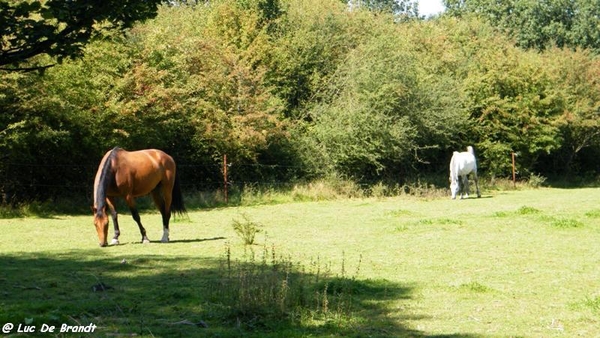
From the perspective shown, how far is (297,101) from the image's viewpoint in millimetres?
34000

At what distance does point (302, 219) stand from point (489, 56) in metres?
22.5

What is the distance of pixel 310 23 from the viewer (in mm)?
36031

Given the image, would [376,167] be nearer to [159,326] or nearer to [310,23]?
[310,23]

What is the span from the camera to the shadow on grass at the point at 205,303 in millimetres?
6074

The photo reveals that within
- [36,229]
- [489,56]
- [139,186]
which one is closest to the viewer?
[139,186]

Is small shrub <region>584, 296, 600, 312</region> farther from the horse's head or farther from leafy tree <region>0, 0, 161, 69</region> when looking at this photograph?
the horse's head

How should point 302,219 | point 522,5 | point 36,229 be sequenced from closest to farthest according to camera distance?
1. point 36,229
2. point 302,219
3. point 522,5

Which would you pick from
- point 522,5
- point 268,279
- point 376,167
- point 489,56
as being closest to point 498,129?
point 489,56

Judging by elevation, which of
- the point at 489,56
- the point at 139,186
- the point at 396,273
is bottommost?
the point at 396,273

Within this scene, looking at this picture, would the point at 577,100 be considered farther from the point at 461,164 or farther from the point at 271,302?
the point at 271,302

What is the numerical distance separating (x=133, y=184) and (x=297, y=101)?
21465 mm

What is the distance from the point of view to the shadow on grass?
607 centimetres

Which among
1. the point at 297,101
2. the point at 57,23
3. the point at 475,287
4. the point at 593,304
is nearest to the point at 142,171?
the point at 57,23

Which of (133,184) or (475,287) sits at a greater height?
(133,184)
